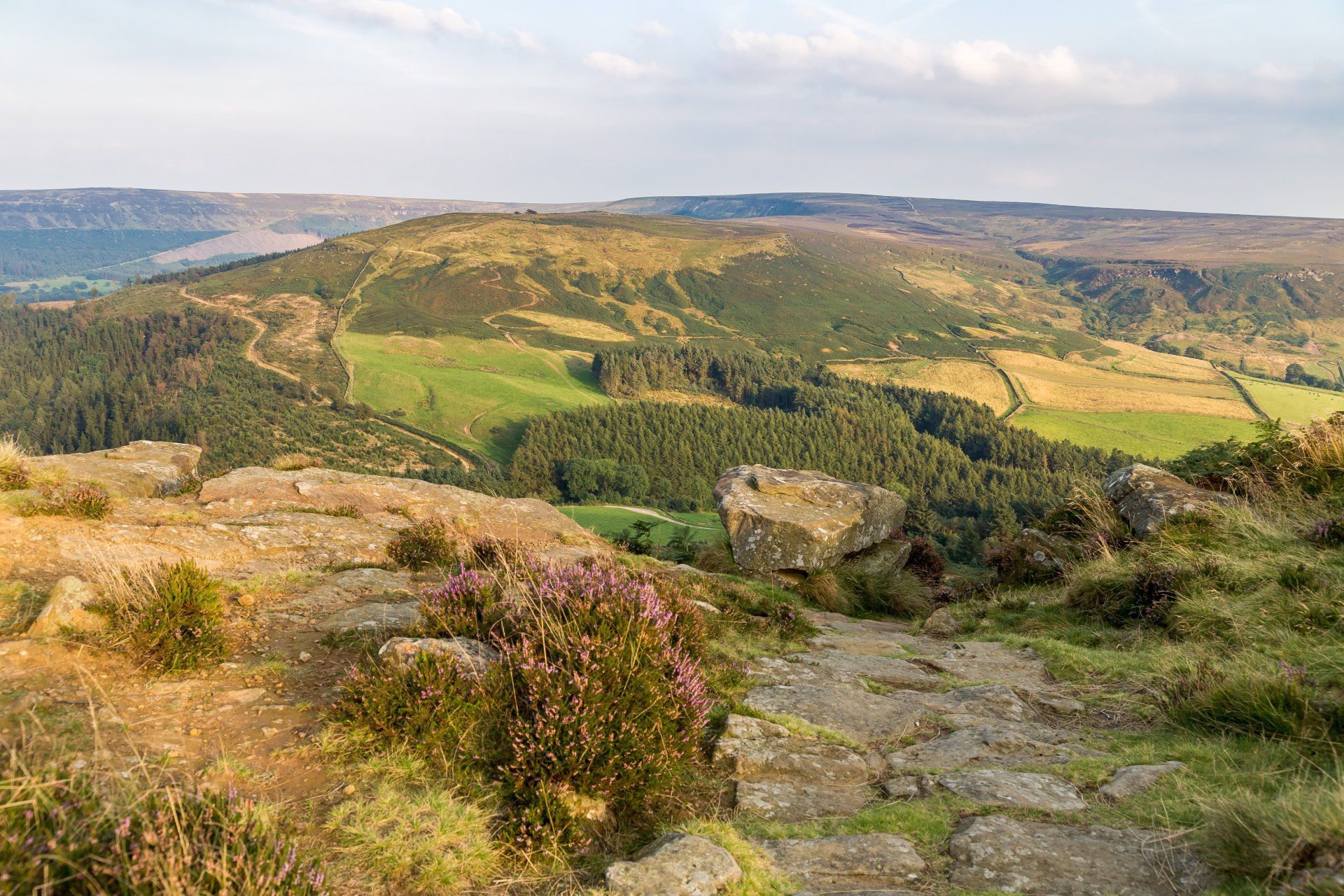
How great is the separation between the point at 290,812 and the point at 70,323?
265812mm

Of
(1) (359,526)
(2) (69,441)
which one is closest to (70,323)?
(2) (69,441)

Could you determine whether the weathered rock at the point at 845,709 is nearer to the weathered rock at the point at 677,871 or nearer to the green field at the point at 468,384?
the weathered rock at the point at 677,871

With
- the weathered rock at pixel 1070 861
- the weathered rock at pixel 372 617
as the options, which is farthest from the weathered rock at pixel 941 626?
the weathered rock at pixel 372 617

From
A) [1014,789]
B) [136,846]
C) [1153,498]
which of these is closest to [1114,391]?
[1153,498]

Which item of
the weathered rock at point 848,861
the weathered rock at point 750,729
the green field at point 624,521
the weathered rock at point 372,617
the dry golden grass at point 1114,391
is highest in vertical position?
the weathered rock at point 848,861

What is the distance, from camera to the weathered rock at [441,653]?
5.65 meters

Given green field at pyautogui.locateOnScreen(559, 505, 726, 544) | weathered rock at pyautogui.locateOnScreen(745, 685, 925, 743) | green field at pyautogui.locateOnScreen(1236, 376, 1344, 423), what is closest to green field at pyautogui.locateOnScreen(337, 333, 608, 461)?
green field at pyautogui.locateOnScreen(559, 505, 726, 544)

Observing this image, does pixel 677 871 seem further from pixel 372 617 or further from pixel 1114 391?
pixel 1114 391

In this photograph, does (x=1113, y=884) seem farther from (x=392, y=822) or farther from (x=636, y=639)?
(x=392, y=822)

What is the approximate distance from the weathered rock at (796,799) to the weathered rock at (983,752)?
2.26 ft

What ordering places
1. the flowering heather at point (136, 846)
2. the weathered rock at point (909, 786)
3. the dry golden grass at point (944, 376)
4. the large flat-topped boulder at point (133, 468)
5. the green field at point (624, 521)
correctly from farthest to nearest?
the dry golden grass at point (944, 376)
the green field at point (624, 521)
the large flat-topped boulder at point (133, 468)
the weathered rock at point (909, 786)
the flowering heather at point (136, 846)

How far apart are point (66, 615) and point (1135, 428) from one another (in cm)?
15424

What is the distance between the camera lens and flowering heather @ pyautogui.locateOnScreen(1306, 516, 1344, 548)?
28.3 feet

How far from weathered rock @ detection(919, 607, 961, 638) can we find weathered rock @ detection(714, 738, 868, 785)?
6.87m
